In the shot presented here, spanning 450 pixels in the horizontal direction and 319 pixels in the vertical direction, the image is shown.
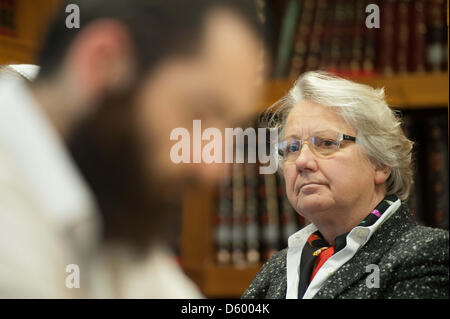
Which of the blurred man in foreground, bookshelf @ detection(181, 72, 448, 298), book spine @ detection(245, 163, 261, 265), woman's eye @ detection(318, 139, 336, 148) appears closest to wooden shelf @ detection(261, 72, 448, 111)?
bookshelf @ detection(181, 72, 448, 298)

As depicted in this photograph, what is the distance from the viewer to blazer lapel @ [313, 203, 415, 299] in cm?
96

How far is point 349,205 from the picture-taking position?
1040 mm

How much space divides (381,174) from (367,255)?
6.4 inches

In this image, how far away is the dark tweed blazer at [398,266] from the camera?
0.94m

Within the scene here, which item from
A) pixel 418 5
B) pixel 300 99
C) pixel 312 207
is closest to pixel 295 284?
pixel 312 207

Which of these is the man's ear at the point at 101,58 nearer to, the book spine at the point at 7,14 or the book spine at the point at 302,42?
the book spine at the point at 7,14

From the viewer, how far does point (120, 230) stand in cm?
37

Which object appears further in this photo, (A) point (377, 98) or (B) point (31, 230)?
(A) point (377, 98)

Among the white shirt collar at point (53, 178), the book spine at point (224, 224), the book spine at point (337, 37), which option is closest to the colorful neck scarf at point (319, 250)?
the book spine at point (224, 224)

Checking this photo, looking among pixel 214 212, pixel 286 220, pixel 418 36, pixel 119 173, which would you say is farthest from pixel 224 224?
pixel 119 173

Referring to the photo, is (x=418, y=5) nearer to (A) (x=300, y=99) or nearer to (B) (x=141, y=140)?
(A) (x=300, y=99)

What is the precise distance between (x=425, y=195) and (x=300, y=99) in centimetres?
60

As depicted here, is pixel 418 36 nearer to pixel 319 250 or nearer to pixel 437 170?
pixel 437 170

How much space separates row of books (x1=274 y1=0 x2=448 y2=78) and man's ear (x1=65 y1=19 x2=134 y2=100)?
1.23 metres
